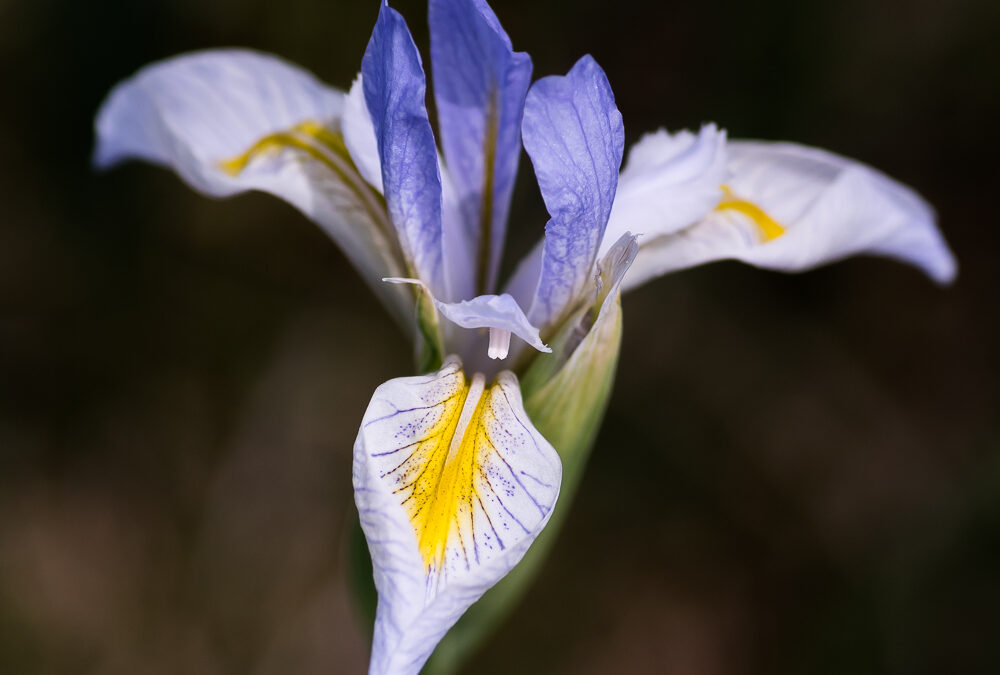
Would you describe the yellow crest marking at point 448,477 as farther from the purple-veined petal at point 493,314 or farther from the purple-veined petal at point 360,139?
the purple-veined petal at point 360,139

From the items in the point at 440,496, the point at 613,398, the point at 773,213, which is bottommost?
the point at 613,398

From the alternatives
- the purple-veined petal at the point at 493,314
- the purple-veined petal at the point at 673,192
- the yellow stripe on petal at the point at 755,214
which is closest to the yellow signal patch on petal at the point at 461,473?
the purple-veined petal at the point at 493,314

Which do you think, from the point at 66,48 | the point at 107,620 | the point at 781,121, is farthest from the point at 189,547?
the point at 781,121

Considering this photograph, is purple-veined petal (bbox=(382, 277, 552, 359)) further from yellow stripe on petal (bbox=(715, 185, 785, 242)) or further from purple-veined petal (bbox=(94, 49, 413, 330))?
yellow stripe on petal (bbox=(715, 185, 785, 242))

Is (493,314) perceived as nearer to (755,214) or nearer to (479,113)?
(479,113)

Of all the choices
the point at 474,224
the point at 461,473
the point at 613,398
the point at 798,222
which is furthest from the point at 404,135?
the point at 613,398

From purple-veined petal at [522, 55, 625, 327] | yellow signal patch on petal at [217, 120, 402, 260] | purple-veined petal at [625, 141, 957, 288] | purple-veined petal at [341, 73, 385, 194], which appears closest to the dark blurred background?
purple-veined petal at [625, 141, 957, 288]

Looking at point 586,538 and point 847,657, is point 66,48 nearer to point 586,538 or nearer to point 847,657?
point 586,538
